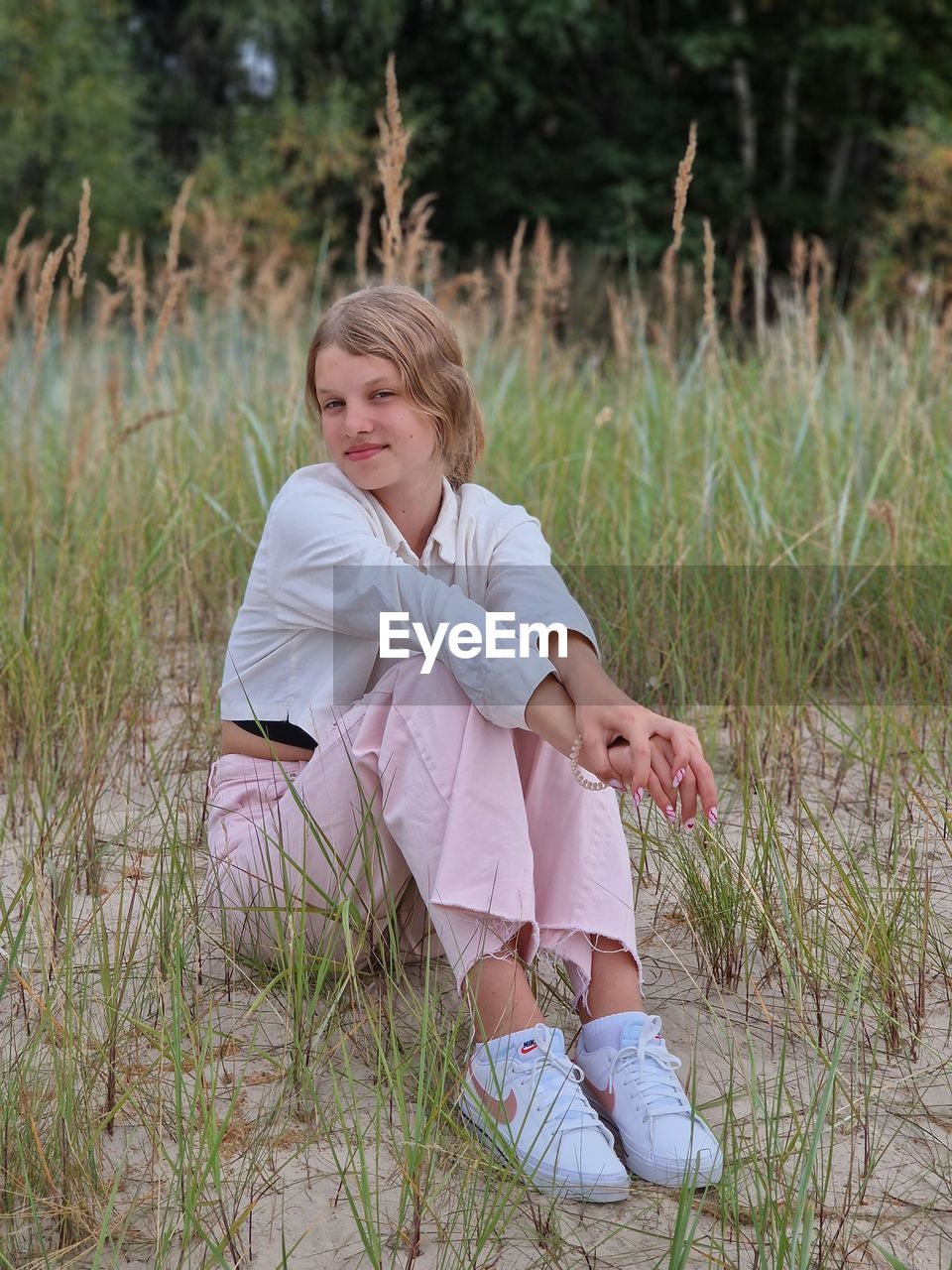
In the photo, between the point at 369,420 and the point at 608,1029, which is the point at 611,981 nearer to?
the point at 608,1029

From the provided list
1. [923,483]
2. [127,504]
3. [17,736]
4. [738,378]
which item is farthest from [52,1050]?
[738,378]

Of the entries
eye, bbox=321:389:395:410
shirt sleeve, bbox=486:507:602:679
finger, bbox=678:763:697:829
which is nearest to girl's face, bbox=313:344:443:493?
eye, bbox=321:389:395:410

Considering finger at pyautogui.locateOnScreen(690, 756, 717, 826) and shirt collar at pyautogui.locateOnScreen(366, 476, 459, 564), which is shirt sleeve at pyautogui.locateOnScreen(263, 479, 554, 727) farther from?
finger at pyautogui.locateOnScreen(690, 756, 717, 826)

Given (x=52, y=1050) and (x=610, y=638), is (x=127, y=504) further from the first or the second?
(x=52, y=1050)

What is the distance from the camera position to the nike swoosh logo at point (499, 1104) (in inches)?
56.8

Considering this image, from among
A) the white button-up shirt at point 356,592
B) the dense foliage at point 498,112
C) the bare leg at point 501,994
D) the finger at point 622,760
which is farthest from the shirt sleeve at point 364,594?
the dense foliage at point 498,112

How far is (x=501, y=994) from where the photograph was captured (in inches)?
60.5

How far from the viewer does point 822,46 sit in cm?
1218

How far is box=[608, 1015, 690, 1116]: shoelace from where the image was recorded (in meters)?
1.46

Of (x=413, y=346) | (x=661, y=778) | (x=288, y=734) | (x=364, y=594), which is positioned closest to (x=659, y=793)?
(x=661, y=778)

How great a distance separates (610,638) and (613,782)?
3.38ft

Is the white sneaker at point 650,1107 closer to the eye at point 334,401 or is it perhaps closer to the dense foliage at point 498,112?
the eye at point 334,401

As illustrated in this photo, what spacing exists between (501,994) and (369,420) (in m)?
0.79

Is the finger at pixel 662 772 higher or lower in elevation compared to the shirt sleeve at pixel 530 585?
lower
